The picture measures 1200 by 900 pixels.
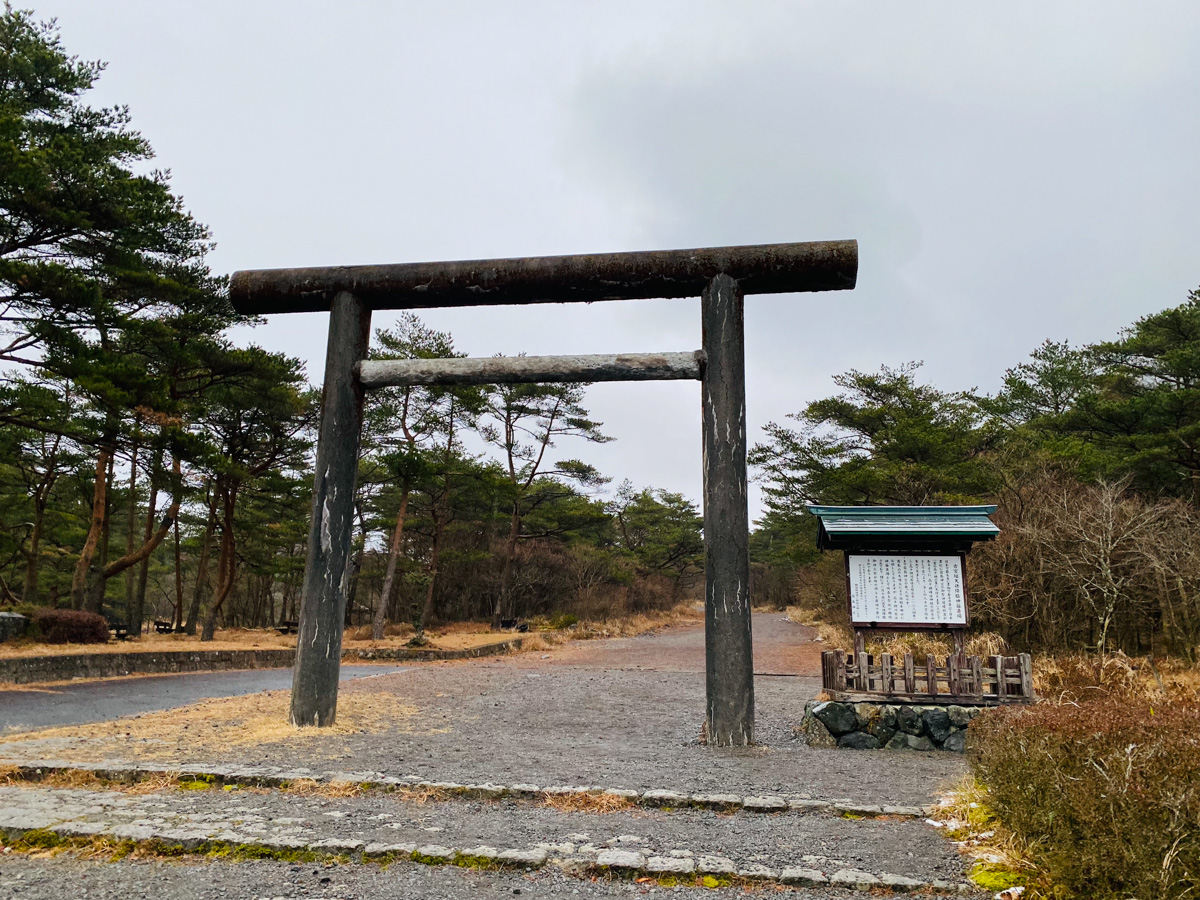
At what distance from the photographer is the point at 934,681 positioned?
7305 millimetres

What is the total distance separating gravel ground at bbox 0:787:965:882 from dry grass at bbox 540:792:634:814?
3.3 inches

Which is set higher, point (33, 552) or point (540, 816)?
point (33, 552)

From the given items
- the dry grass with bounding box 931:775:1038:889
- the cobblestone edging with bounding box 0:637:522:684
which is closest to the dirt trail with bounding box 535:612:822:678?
the cobblestone edging with bounding box 0:637:522:684

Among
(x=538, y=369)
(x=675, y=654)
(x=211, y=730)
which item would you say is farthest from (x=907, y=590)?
(x=675, y=654)

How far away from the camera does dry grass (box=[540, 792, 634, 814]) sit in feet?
13.8

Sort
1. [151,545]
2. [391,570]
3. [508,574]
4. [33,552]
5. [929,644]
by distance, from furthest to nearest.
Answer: [508,574]
[33,552]
[391,570]
[151,545]
[929,644]

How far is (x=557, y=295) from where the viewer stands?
756 centimetres

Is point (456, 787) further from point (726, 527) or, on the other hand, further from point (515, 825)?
point (726, 527)

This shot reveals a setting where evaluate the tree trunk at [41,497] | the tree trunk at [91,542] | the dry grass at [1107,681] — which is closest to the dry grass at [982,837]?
the dry grass at [1107,681]

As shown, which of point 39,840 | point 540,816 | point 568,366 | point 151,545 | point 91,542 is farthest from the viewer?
point 151,545

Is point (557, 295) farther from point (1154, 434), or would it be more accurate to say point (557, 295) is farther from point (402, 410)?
point (1154, 434)

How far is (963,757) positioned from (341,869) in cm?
599

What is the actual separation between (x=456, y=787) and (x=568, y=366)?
4264 mm

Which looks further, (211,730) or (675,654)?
(675,654)
